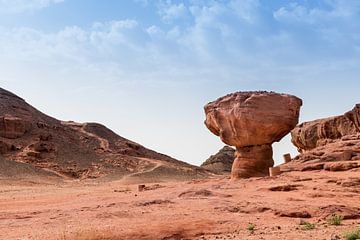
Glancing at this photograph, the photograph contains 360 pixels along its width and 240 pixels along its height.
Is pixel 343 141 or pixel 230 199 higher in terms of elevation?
pixel 343 141

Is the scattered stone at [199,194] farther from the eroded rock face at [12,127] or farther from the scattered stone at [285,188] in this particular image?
the eroded rock face at [12,127]

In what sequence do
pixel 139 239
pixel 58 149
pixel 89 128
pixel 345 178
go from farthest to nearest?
pixel 89 128
pixel 58 149
pixel 345 178
pixel 139 239

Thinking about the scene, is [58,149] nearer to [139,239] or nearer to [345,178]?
[345,178]

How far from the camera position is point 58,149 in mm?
58219

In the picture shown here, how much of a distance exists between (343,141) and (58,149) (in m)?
41.4

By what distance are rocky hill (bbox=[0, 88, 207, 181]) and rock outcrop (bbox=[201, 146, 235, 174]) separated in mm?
5164

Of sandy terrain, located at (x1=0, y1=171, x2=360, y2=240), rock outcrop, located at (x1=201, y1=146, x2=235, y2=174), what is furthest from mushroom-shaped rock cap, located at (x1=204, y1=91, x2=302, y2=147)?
rock outcrop, located at (x1=201, y1=146, x2=235, y2=174)

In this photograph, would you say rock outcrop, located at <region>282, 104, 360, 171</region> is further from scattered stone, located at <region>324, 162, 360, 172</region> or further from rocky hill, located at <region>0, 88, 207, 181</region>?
rocky hill, located at <region>0, 88, 207, 181</region>

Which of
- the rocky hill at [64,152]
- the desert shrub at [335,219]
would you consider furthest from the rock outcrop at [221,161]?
the desert shrub at [335,219]

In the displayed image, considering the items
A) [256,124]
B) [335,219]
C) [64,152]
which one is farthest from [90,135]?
[335,219]

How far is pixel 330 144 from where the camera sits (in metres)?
25.0

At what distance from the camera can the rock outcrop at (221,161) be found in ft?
219

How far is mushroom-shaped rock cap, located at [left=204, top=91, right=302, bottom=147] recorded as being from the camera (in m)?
23.4

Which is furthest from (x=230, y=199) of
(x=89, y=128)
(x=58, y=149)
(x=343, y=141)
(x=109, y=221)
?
(x=89, y=128)
